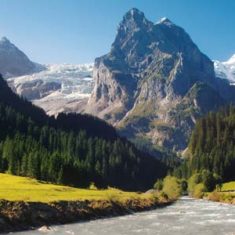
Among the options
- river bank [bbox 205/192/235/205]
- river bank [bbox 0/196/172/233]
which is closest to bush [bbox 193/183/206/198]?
river bank [bbox 205/192/235/205]

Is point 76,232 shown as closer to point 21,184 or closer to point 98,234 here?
point 98,234

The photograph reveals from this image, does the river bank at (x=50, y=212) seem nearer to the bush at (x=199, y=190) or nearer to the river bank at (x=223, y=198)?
the river bank at (x=223, y=198)

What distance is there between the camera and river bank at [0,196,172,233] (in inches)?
2821

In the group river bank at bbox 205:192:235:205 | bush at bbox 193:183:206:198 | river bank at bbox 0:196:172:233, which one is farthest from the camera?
bush at bbox 193:183:206:198

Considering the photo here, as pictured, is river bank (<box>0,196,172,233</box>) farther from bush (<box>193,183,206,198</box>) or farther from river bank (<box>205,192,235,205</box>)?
bush (<box>193,183,206,198</box>)

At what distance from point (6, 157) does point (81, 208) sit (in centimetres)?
7697

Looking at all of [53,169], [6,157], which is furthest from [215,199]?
[6,157]

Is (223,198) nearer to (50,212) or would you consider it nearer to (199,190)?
(199,190)

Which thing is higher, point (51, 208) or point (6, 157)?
point (6, 157)

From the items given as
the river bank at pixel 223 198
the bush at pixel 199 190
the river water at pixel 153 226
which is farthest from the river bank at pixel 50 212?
the bush at pixel 199 190

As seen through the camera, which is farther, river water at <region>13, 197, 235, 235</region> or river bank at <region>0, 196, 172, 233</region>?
river bank at <region>0, 196, 172, 233</region>

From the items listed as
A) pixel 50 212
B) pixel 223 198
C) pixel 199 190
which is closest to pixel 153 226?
pixel 50 212

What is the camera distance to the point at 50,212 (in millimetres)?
80312

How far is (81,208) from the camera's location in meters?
89.9
